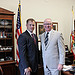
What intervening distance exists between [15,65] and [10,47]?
54 cm

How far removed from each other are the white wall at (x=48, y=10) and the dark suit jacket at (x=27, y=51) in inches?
78.1

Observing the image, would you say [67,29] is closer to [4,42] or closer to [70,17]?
[70,17]

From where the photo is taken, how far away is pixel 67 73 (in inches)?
82.9

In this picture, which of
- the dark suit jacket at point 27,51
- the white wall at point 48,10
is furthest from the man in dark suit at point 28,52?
the white wall at point 48,10

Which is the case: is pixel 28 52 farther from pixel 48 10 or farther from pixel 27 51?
pixel 48 10

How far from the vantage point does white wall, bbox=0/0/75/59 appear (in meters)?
3.85

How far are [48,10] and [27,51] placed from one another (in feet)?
9.09

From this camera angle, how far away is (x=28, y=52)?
2.09m

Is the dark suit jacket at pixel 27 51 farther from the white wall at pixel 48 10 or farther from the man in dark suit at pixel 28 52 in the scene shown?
the white wall at pixel 48 10

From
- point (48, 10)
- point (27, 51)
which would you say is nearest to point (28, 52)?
point (27, 51)

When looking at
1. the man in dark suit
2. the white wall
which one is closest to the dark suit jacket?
the man in dark suit

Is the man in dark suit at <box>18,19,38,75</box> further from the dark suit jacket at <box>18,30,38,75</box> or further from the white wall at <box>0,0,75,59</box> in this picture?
the white wall at <box>0,0,75,59</box>

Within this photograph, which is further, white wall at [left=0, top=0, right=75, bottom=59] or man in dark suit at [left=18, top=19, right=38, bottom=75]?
white wall at [left=0, top=0, right=75, bottom=59]

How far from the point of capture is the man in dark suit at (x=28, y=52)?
1.99 metres
